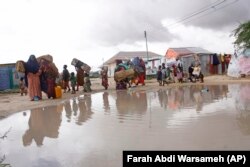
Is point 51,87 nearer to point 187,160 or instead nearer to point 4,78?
point 4,78

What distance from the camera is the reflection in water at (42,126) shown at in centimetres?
818

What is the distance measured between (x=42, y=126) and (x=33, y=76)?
7.65 meters

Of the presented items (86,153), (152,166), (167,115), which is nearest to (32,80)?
(167,115)

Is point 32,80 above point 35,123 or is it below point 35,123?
above

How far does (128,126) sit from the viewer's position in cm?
855

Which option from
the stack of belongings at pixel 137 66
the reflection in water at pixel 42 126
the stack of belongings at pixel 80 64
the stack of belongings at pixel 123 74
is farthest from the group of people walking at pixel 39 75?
the stack of belongings at pixel 137 66

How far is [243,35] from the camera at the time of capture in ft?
89.1

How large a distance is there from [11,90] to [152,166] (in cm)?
2323

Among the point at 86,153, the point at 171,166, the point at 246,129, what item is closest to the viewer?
the point at 171,166

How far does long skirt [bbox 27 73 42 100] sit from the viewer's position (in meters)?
16.9

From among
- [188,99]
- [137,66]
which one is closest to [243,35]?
[137,66]

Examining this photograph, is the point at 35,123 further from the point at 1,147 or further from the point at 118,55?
Result: the point at 118,55

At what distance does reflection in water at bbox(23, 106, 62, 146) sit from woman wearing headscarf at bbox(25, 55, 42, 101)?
431cm

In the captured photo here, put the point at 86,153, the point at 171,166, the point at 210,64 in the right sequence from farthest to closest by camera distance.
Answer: the point at 210,64 < the point at 86,153 < the point at 171,166
